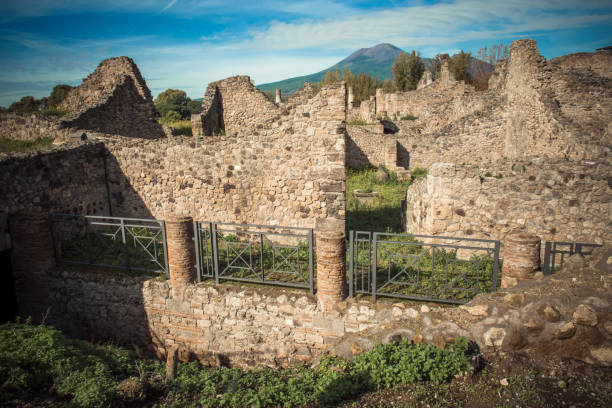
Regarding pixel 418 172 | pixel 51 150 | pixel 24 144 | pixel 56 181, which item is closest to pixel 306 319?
pixel 56 181

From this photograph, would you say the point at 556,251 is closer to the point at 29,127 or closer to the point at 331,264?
the point at 331,264

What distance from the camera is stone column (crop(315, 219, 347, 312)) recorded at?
20.4 feet

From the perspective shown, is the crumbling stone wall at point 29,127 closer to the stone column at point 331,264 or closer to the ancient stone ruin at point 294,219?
the ancient stone ruin at point 294,219

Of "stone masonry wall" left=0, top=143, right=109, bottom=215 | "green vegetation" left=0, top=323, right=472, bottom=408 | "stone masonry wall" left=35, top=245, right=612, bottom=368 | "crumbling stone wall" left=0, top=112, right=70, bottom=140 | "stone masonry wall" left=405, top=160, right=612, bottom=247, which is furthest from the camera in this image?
"crumbling stone wall" left=0, top=112, right=70, bottom=140

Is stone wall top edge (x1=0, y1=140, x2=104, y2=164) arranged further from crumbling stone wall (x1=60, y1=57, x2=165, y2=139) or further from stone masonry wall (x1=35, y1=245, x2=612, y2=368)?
crumbling stone wall (x1=60, y1=57, x2=165, y2=139)

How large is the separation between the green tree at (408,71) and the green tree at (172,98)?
32395 mm

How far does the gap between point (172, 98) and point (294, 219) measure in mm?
51954

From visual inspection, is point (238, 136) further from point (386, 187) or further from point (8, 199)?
point (386, 187)

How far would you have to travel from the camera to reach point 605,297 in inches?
181

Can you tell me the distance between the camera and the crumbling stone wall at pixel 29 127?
12.2m

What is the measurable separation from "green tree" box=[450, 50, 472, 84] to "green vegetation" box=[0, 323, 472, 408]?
50.2 metres

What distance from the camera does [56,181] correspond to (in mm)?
9594

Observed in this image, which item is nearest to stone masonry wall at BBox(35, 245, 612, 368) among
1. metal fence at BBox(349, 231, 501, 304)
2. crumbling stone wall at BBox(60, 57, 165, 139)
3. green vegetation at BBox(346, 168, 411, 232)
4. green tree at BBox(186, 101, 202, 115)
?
metal fence at BBox(349, 231, 501, 304)

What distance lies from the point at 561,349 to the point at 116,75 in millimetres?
16841
